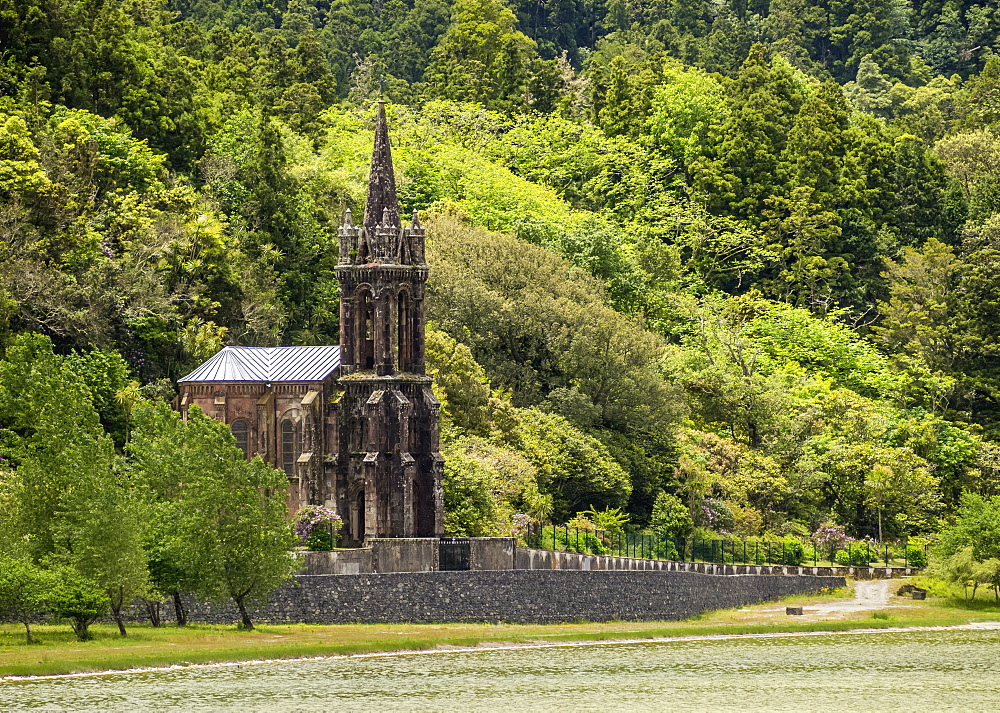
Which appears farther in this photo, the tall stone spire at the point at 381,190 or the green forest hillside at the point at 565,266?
the green forest hillside at the point at 565,266

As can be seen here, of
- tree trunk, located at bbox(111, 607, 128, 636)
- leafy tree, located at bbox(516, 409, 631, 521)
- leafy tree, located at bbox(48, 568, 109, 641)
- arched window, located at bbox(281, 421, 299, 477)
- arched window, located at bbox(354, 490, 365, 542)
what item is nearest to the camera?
leafy tree, located at bbox(48, 568, 109, 641)

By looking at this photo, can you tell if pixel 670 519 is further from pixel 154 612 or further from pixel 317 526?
pixel 154 612

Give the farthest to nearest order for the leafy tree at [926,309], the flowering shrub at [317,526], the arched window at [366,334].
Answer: the leafy tree at [926,309] → the arched window at [366,334] → the flowering shrub at [317,526]

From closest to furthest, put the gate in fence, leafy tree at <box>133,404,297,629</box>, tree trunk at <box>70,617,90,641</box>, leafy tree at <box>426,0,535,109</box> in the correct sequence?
tree trunk at <box>70,617,90,641</box> → leafy tree at <box>133,404,297,629</box> → the gate in fence → leafy tree at <box>426,0,535,109</box>

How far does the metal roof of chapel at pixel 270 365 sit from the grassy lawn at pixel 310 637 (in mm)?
17833

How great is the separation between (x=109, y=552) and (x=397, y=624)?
12.3m

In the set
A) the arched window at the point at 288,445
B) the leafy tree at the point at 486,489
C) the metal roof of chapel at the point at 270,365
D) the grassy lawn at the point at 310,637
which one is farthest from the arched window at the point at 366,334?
the grassy lawn at the point at 310,637

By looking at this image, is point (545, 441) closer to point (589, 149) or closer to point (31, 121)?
point (31, 121)

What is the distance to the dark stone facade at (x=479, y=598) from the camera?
69625 mm

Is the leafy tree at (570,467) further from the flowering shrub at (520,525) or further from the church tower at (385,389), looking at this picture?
the church tower at (385,389)

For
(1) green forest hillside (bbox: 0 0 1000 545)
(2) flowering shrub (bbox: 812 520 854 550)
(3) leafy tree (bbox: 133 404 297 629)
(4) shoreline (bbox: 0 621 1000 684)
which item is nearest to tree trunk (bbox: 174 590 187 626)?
(3) leafy tree (bbox: 133 404 297 629)

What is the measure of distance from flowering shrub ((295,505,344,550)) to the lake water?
50.4 ft

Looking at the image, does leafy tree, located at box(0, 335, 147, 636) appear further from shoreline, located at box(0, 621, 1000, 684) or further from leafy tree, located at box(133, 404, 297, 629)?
A: shoreline, located at box(0, 621, 1000, 684)

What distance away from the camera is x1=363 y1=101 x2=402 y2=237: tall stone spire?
84.1m
